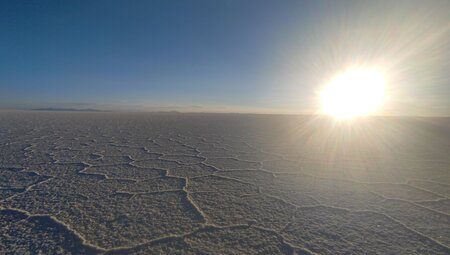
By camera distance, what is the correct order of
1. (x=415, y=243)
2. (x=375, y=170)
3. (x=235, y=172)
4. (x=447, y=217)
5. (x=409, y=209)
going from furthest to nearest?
1. (x=375, y=170)
2. (x=235, y=172)
3. (x=409, y=209)
4. (x=447, y=217)
5. (x=415, y=243)

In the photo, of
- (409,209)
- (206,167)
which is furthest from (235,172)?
(409,209)

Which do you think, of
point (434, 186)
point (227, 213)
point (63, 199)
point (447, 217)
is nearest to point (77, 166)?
point (63, 199)

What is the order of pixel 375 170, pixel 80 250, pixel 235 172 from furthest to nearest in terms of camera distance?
pixel 375 170
pixel 235 172
pixel 80 250

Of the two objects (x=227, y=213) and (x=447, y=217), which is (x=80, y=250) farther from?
(x=447, y=217)

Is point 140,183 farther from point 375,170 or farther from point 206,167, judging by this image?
point 375,170

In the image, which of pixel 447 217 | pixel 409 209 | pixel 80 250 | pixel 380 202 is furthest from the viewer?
pixel 380 202

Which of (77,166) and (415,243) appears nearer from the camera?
(415,243)

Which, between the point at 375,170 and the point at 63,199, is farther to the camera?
the point at 375,170

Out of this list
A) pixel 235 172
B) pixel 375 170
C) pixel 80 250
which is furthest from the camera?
pixel 375 170
